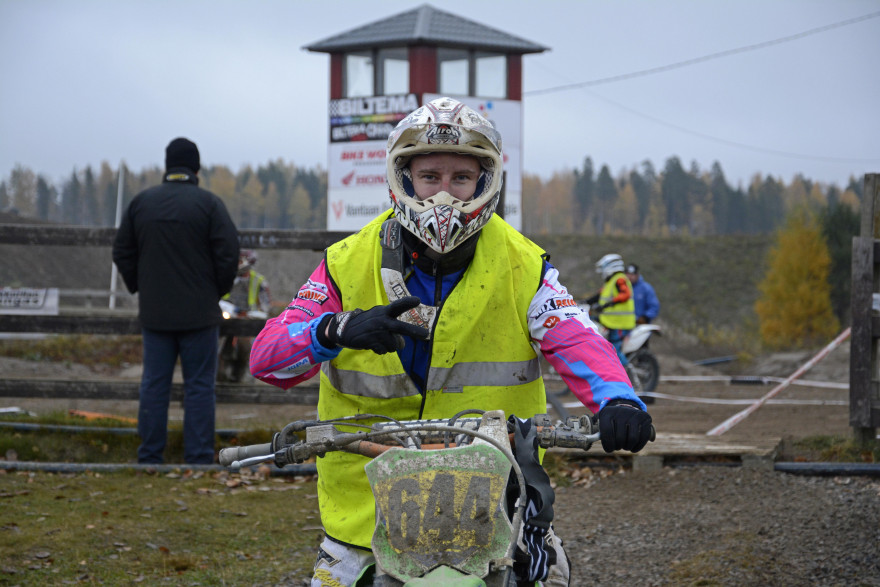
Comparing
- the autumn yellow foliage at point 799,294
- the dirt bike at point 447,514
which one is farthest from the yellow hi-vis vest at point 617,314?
the autumn yellow foliage at point 799,294

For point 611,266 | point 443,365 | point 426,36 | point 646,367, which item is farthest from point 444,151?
point 426,36

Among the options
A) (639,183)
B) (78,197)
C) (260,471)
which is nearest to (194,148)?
(260,471)

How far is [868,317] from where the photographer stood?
332 inches

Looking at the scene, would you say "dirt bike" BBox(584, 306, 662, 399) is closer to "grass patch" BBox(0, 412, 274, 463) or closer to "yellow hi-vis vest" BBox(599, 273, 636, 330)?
"yellow hi-vis vest" BBox(599, 273, 636, 330)

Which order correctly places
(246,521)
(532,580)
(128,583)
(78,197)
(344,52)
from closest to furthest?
1. (532,580)
2. (128,583)
3. (246,521)
4. (344,52)
5. (78,197)

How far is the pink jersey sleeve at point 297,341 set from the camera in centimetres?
287

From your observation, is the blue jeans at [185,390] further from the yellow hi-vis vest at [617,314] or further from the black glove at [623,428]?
the yellow hi-vis vest at [617,314]

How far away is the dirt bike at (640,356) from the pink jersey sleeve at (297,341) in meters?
11.7

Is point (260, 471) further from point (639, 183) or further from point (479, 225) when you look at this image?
point (639, 183)

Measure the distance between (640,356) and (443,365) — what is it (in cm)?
1229

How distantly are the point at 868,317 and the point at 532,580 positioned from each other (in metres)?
7.00

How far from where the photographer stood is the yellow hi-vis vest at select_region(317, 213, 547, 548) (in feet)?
9.78

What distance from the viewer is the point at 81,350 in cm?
2184

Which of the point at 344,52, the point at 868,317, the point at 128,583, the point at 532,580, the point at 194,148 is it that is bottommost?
the point at 128,583
